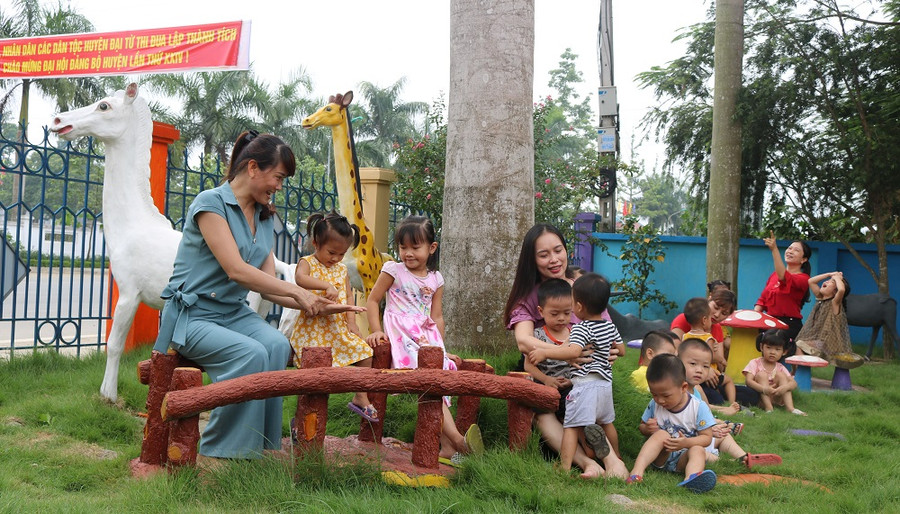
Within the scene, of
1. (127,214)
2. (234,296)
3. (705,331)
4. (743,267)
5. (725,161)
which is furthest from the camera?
(743,267)

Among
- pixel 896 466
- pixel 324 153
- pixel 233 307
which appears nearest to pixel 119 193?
pixel 233 307

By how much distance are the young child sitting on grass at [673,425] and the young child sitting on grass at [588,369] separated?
0.93 feet

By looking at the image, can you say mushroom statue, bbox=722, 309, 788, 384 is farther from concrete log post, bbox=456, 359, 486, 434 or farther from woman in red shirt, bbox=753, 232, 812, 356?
concrete log post, bbox=456, 359, 486, 434

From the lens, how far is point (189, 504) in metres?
3.24

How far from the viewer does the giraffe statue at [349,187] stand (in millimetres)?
7156

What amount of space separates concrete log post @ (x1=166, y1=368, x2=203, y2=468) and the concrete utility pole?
11685 millimetres

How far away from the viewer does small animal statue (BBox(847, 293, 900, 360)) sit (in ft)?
37.0

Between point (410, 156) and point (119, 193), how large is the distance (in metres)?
5.94

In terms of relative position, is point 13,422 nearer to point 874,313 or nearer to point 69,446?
point 69,446

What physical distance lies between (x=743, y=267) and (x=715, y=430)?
1000 centimetres

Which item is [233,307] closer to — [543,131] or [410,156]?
[410,156]

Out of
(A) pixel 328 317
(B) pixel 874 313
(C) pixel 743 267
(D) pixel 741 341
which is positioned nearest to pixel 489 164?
(A) pixel 328 317

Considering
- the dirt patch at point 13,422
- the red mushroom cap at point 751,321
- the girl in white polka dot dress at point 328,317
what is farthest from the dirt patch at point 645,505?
the red mushroom cap at point 751,321

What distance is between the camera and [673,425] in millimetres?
4387
